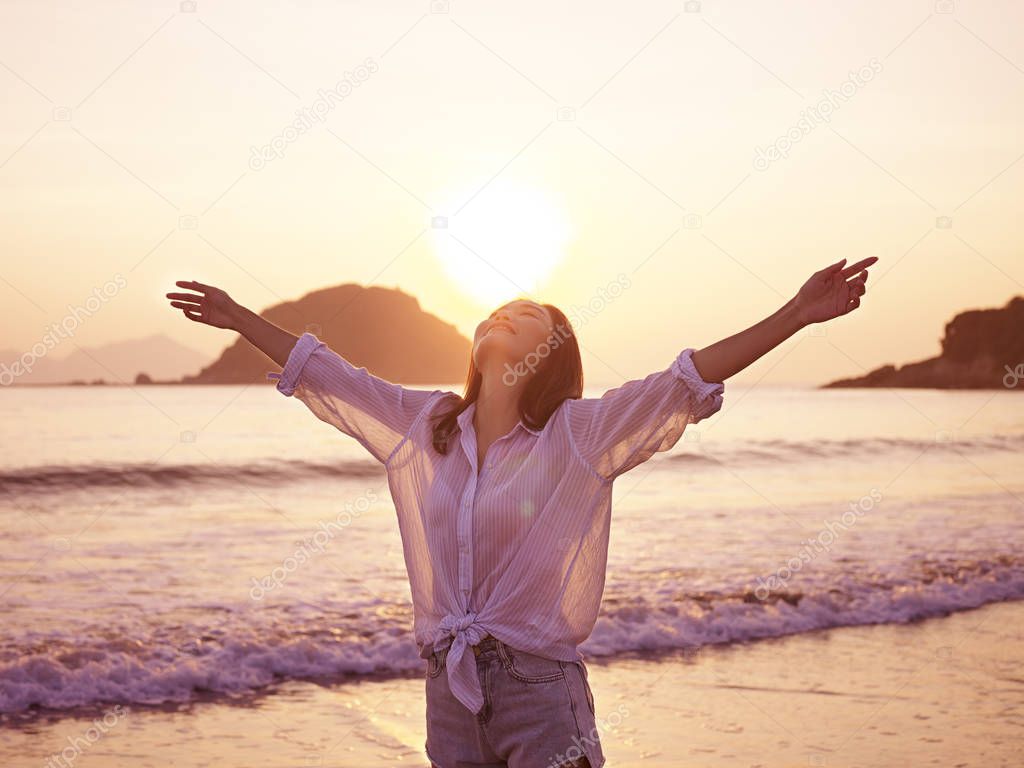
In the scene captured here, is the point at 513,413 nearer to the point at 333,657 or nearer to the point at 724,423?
the point at 333,657

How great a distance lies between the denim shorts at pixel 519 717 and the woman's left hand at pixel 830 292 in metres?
0.95

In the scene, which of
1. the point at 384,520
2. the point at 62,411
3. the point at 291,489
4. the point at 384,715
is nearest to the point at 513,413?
the point at 384,715

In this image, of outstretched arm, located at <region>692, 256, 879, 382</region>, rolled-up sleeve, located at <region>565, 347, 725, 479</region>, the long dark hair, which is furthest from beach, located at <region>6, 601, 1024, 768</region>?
outstretched arm, located at <region>692, 256, 879, 382</region>

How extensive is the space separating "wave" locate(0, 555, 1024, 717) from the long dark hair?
18.8 feet

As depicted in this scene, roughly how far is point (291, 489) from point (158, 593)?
32.8 ft

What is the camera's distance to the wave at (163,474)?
2002 cm

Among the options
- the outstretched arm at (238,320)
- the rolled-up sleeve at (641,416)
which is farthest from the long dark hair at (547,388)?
the outstretched arm at (238,320)

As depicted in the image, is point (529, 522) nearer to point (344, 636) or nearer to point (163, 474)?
point (344, 636)

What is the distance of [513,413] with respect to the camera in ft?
8.71

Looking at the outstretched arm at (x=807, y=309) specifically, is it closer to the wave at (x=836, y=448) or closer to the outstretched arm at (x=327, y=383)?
the outstretched arm at (x=327, y=383)

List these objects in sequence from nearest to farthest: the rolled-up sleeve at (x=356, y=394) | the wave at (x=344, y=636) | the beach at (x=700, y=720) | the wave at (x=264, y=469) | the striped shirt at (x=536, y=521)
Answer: the striped shirt at (x=536, y=521) → the rolled-up sleeve at (x=356, y=394) → the beach at (x=700, y=720) → the wave at (x=344, y=636) → the wave at (x=264, y=469)

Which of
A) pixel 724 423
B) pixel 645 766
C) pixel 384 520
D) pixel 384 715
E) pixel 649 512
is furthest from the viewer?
pixel 724 423

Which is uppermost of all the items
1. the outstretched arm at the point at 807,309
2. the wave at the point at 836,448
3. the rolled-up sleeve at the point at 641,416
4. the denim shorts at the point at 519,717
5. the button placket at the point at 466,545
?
the wave at the point at 836,448

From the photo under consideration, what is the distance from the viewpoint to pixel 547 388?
8.63 ft
